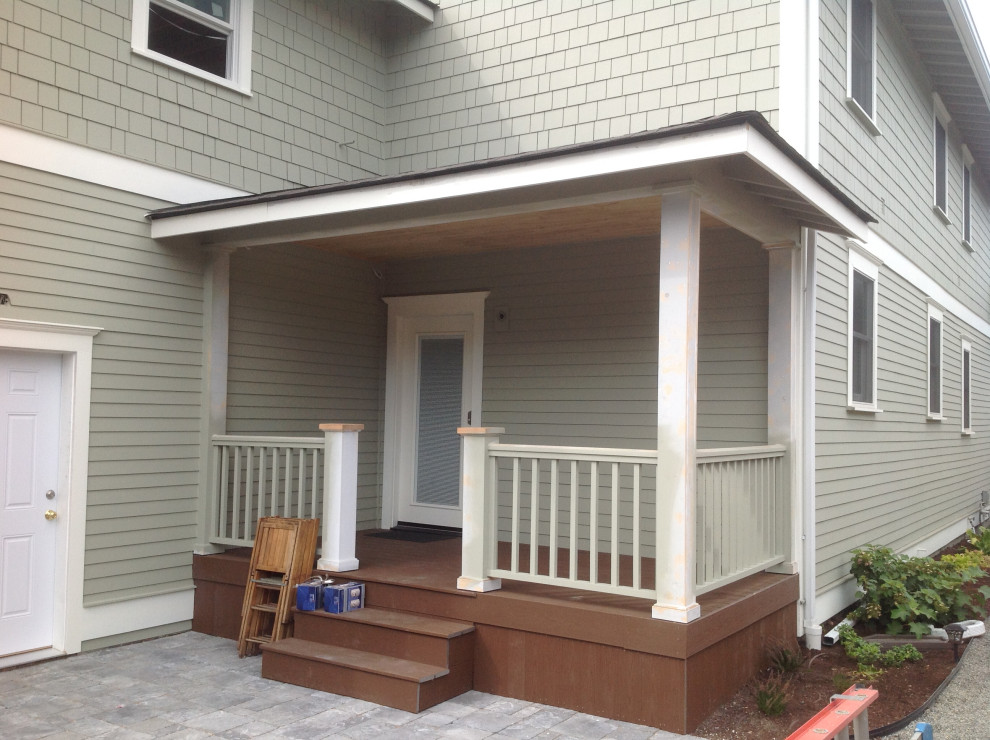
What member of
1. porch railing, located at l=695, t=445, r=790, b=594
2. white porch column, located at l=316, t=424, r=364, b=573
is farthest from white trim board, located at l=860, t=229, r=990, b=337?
white porch column, located at l=316, t=424, r=364, b=573

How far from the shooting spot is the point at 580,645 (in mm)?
4730

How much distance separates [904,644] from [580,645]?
2.70 m

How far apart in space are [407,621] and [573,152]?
9.50 feet

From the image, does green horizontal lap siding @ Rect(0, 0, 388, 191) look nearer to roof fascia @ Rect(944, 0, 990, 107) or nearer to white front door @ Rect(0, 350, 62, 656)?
white front door @ Rect(0, 350, 62, 656)

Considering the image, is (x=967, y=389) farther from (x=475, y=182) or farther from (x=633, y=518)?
(x=475, y=182)

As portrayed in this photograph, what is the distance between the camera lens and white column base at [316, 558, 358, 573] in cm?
578

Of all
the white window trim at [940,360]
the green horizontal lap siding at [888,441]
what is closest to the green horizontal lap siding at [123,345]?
the green horizontal lap siding at [888,441]

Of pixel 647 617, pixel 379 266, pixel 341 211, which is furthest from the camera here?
pixel 379 266

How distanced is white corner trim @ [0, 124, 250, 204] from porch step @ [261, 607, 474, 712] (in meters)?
3.25

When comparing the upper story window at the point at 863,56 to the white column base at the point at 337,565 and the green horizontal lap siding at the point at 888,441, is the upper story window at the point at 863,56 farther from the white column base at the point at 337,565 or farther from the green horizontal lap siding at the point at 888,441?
the white column base at the point at 337,565

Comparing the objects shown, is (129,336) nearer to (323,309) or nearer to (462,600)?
(323,309)

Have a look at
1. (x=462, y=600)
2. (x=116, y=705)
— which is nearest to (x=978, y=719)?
(x=462, y=600)

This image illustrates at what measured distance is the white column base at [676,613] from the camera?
14.5ft

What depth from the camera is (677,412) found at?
4547 mm
